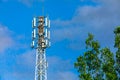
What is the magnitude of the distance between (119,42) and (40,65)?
34899 millimetres

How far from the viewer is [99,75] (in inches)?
1315

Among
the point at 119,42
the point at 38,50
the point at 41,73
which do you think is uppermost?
the point at 38,50

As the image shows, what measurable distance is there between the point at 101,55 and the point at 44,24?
38684 mm

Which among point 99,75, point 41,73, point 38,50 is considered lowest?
point 99,75

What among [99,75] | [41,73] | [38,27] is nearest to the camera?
[99,75]

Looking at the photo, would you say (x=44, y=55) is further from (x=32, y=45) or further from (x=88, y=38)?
Answer: (x=88, y=38)

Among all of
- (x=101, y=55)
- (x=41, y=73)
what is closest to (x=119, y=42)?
(x=101, y=55)

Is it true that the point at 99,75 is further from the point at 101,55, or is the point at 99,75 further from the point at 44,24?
the point at 44,24

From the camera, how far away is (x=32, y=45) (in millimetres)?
71062

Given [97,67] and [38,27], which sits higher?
[38,27]

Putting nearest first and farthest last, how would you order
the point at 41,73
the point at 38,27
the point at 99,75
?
the point at 99,75 < the point at 41,73 < the point at 38,27

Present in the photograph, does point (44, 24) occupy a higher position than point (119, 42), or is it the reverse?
point (44, 24)

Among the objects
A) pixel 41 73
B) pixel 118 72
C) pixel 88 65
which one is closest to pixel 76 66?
pixel 88 65

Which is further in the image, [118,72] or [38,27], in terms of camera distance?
[38,27]
